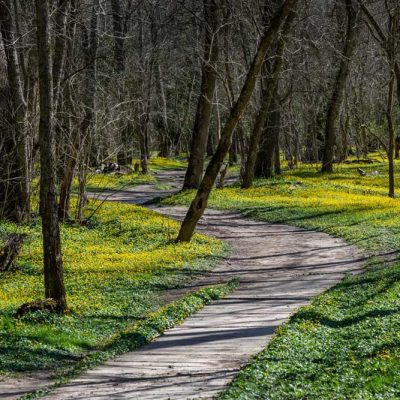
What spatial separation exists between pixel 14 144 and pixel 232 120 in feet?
25.9

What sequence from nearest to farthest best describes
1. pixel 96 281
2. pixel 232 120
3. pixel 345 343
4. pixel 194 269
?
pixel 345 343 → pixel 96 281 → pixel 194 269 → pixel 232 120

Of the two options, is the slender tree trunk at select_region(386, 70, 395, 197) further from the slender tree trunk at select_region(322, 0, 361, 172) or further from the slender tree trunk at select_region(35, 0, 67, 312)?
the slender tree trunk at select_region(35, 0, 67, 312)

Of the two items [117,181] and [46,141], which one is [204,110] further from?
[46,141]

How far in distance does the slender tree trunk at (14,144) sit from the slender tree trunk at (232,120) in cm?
564

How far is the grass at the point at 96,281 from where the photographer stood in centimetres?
1079

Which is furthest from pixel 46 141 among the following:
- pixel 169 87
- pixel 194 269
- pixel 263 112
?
pixel 169 87

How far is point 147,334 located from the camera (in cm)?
1142

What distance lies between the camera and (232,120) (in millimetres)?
19406

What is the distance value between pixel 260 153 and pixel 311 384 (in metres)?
31.0

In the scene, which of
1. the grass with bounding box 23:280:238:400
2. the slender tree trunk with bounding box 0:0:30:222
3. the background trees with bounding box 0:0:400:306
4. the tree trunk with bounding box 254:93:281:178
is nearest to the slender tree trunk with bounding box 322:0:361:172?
the background trees with bounding box 0:0:400:306

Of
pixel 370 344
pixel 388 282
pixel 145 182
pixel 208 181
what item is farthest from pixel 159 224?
pixel 145 182

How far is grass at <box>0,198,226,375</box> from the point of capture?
10789 millimetres

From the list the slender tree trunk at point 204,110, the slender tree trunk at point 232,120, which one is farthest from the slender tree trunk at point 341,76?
the slender tree trunk at point 232,120

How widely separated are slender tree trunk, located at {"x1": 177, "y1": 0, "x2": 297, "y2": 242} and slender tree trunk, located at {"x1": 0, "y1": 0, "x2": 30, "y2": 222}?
18.5ft
